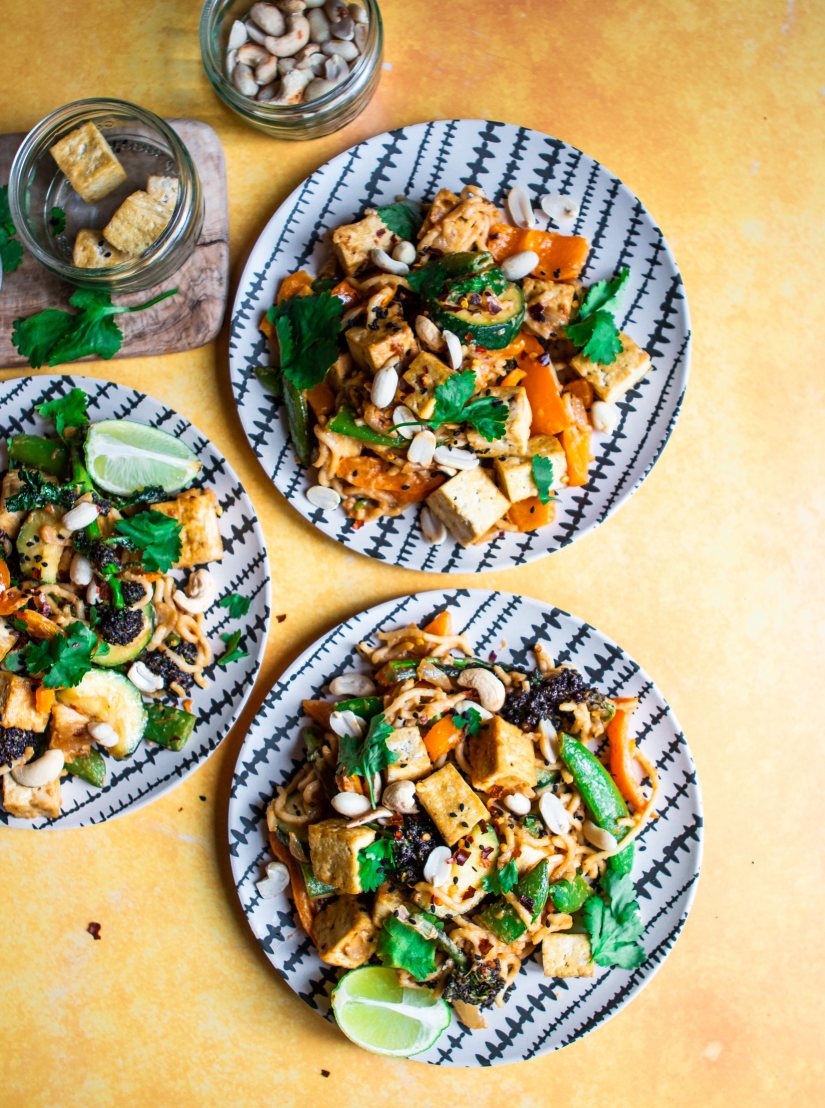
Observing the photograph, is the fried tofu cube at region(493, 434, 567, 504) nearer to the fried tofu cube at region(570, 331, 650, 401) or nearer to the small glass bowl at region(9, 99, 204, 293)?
the fried tofu cube at region(570, 331, 650, 401)

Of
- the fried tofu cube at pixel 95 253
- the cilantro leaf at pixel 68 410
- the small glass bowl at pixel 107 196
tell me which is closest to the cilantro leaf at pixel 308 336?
the small glass bowl at pixel 107 196

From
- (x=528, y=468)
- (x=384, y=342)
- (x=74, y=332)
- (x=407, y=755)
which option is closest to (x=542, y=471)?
(x=528, y=468)

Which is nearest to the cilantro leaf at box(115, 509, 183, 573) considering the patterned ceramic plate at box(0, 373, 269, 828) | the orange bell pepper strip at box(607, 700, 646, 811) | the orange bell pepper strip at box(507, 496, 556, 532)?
the patterned ceramic plate at box(0, 373, 269, 828)

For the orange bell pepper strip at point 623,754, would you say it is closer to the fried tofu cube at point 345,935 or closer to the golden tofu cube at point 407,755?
the golden tofu cube at point 407,755

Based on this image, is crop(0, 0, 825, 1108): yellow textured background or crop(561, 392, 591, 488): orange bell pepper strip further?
crop(0, 0, 825, 1108): yellow textured background

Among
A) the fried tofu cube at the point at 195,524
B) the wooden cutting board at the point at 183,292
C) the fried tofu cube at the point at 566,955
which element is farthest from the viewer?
the wooden cutting board at the point at 183,292

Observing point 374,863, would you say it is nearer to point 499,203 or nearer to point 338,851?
point 338,851
